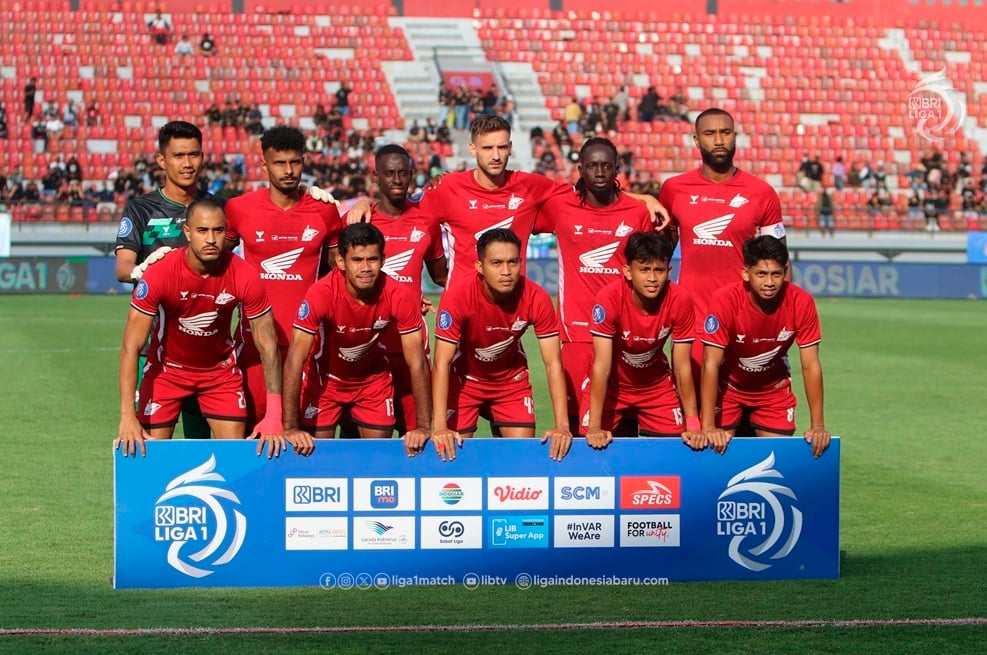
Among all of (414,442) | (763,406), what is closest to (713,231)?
(763,406)

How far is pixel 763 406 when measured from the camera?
7980 millimetres

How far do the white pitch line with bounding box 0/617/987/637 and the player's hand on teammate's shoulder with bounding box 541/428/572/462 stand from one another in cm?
105

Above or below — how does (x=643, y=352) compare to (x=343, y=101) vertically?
below

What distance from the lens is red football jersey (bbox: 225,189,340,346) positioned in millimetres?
8180

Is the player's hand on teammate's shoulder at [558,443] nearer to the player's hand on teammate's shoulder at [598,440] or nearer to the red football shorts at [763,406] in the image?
the player's hand on teammate's shoulder at [598,440]

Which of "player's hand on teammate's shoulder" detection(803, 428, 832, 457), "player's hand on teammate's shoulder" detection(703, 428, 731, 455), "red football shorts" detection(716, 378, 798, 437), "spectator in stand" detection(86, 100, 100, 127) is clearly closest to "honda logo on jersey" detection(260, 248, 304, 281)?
"red football shorts" detection(716, 378, 798, 437)

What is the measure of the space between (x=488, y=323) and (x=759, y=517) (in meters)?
1.77

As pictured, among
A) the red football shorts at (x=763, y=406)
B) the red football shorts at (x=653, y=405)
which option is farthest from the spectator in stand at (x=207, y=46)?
the red football shorts at (x=763, y=406)

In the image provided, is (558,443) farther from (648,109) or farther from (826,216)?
(648,109)

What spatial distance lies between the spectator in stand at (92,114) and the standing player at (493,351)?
30.7m

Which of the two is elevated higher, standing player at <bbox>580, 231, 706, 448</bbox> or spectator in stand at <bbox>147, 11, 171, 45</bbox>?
spectator in stand at <bbox>147, 11, 171, 45</bbox>

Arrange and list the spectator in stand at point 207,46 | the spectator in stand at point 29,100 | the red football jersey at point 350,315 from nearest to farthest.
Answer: the red football jersey at point 350,315 → the spectator in stand at point 29,100 → the spectator in stand at point 207,46

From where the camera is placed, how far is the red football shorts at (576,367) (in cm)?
844

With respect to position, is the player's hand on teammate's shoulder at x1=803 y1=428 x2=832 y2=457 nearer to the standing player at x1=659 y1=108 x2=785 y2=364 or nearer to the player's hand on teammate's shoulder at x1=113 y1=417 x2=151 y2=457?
the standing player at x1=659 y1=108 x2=785 y2=364
